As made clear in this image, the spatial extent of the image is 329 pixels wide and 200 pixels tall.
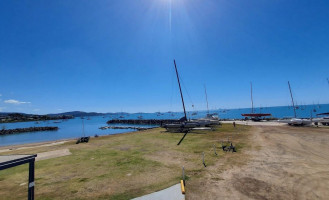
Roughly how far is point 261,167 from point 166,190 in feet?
25.8

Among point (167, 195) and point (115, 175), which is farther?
point (115, 175)

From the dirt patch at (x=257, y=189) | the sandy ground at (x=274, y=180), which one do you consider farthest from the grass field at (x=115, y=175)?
the dirt patch at (x=257, y=189)

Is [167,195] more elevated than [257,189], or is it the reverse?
[167,195]

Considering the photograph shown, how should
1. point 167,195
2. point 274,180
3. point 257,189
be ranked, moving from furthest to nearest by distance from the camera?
1. point 274,180
2. point 257,189
3. point 167,195

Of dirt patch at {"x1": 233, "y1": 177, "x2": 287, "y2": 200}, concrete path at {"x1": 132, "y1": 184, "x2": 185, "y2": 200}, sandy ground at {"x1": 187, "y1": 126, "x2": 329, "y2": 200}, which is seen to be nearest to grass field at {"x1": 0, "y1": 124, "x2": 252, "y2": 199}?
concrete path at {"x1": 132, "y1": 184, "x2": 185, "y2": 200}

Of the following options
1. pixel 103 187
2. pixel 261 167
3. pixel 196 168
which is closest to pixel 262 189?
pixel 261 167

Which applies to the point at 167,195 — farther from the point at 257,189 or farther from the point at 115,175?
the point at 257,189

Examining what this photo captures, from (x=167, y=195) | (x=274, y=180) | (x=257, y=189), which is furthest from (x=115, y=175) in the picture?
(x=274, y=180)

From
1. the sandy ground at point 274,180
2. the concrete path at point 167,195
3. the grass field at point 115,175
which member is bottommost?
the sandy ground at point 274,180

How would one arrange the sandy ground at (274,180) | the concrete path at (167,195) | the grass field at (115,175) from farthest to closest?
1. the grass field at (115,175)
2. the sandy ground at (274,180)
3. the concrete path at (167,195)

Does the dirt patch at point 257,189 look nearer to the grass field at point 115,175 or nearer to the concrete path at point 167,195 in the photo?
the grass field at point 115,175

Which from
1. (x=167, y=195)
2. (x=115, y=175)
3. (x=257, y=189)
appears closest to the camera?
(x=167, y=195)

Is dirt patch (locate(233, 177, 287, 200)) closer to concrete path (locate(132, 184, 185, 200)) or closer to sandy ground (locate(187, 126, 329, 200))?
sandy ground (locate(187, 126, 329, 200))

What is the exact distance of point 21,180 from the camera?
11281mm
